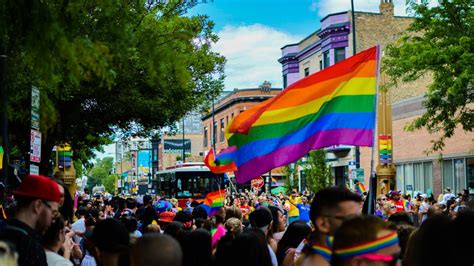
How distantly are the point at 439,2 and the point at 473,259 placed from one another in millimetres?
22665

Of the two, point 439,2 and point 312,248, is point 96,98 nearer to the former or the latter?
point 439,2

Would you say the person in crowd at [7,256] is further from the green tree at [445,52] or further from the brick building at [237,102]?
the brick building at [237,102]

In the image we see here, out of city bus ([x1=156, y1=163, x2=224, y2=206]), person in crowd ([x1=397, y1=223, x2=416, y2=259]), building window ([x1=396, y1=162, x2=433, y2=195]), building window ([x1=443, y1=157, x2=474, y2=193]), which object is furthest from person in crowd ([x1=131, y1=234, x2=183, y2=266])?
building window ([x1=396, y1=162, x2=433, y2=195])

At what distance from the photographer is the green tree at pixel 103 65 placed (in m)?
5.38

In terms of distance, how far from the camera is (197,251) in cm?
660

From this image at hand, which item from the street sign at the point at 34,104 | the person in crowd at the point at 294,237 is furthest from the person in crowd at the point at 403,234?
the street sign at the point at 34,104

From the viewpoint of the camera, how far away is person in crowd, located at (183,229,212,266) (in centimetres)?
660

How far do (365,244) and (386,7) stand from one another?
49483 mm

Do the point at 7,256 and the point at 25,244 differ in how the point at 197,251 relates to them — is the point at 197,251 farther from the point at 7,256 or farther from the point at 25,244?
the point at 7,256

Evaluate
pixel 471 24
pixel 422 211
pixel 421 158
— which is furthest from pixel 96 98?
pixel 421 158

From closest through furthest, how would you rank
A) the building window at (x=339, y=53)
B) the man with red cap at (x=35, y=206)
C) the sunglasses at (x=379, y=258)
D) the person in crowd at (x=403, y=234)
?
the sunglasses at (x=379, y=258)
the man with red cap at (x=35, y=206)
the person in crowd at (x=403, y=234)
the building window at (x=339, y=53)

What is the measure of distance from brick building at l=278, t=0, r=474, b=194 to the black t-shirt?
30657 millimetres

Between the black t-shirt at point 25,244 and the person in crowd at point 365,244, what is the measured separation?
7.84ft

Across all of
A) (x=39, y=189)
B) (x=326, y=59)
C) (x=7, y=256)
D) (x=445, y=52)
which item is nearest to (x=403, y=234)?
(x=39, y=189)
